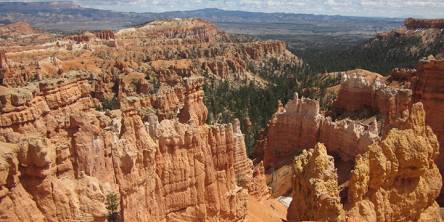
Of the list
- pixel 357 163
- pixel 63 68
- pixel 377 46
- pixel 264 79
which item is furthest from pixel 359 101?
pixel 377 46

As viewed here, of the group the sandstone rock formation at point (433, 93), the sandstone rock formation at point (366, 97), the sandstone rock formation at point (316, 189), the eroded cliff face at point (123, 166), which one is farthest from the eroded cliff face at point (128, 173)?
the sandstone rock formation at point (366, 97)

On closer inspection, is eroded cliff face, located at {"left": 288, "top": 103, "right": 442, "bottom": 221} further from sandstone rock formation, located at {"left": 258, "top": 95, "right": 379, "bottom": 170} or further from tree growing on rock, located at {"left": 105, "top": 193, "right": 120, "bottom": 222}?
sandstone rock formation, located at {"left": 258, "top": 95, "right": 379, "bottom": 170}

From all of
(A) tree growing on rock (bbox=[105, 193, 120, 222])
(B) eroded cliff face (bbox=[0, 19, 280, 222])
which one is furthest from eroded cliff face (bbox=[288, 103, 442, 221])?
(A) tree growing on rock (bbox=[105, 193, 120, 222])

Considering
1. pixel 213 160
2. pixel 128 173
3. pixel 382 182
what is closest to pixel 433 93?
pixel 382 182

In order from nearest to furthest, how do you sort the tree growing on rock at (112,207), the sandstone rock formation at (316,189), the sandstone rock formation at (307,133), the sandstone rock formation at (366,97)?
the sandstone rock formation at (316,189) < the tree growing on rock at (112,207) < the sandstone rock formation at (307,133) < the sandstone rock formation at (366,97)

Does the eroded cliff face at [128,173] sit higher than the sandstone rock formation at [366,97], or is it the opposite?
the eroded cliff face at [128,173]

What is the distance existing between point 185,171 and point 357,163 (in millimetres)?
6318

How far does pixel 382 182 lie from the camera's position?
1453 centimetres

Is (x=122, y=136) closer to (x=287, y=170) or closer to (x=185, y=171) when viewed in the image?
(x=185, y=171)

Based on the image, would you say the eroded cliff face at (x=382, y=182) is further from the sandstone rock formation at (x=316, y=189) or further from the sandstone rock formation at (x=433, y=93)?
the sandstone rock formation at (x=433, y=93)

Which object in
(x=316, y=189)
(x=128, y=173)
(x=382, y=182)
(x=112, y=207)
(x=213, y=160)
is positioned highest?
(x=316, y=189)

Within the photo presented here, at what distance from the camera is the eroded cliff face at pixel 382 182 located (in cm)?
1367

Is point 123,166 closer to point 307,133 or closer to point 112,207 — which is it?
point 112,207

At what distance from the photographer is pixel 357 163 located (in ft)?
45.7
